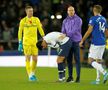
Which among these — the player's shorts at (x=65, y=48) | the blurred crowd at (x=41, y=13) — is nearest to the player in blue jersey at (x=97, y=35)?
the player's shorts at (x=65, y=48)

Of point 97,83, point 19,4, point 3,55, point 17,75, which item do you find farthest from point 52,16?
point 97,83

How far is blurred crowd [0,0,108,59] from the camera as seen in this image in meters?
27.3

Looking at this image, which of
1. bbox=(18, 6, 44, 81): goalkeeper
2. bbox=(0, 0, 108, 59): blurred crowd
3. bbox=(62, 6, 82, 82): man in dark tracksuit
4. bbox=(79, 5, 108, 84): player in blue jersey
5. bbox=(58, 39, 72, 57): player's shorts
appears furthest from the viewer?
bbox=(0, 0, 108, 59): blurred crowd

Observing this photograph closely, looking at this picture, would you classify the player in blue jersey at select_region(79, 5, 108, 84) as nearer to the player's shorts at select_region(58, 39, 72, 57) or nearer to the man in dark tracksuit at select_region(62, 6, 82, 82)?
the player's shorts at select_region(58, 39, 72, 57)

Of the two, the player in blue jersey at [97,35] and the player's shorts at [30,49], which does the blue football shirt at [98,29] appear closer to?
the player in blue jersey at [97,35]

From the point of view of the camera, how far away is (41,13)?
28.6 metres

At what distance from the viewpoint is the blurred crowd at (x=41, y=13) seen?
2730cm

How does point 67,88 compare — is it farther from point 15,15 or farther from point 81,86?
point 15,15

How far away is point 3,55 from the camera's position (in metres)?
26.3

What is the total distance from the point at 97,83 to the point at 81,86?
3.75 feet

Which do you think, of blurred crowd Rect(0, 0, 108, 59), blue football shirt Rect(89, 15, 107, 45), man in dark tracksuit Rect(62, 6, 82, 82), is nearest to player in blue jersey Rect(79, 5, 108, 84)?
blue football shirt Rect(89, 15, 107, 45)

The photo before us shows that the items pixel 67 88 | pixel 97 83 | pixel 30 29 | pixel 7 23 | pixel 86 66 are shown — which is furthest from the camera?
pixel 7 23

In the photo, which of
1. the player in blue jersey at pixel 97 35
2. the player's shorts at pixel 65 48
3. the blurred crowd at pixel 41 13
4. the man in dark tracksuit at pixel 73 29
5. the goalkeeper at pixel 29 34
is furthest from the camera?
the blurred crowd at pixel 41 13

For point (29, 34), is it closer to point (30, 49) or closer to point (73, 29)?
point (30, 49)
